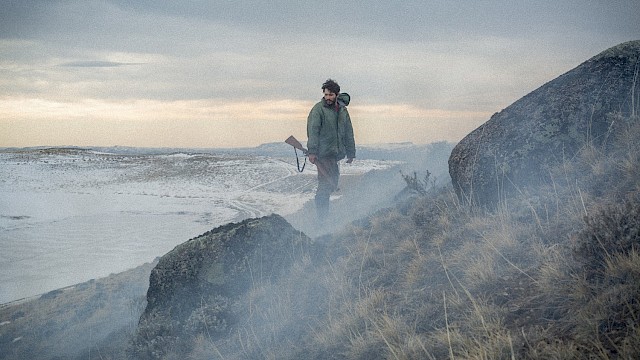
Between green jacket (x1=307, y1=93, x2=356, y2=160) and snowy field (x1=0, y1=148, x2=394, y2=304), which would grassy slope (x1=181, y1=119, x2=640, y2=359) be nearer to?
green jacket (x1=307, y1=93, x2=356, y2=160)

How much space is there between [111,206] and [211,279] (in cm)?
2048

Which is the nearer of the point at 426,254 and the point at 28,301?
the point at 426,254

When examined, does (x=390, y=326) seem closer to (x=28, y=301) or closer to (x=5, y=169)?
(x=28, y=301)

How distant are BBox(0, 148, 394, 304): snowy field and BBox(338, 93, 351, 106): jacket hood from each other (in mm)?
9567

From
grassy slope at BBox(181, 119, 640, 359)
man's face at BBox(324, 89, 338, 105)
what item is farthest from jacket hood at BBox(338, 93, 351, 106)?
grassy slope at BBox(181, 119, 640, 359)

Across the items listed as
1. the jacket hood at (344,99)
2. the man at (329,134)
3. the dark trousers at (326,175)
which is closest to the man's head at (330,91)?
the man at (329,134)

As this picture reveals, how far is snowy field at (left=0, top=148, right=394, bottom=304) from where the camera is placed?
43.8 feet

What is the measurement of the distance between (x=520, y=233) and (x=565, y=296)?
1152 mm

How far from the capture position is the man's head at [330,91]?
727cm

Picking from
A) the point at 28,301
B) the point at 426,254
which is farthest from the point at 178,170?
the point at 426,254

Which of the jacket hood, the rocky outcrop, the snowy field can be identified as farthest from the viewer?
the snowy field

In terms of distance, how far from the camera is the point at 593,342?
1.65 m

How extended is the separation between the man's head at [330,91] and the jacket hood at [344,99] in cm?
29

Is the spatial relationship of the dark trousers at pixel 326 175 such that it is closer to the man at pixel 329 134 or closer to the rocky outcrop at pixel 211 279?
the man at pixel 329 134
